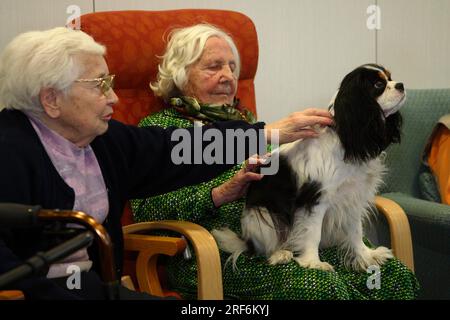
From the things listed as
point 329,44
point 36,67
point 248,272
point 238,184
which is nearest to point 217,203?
point 238,184

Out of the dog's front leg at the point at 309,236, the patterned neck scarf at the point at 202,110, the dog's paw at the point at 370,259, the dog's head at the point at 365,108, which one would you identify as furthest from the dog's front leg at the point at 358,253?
the patterned neck scarf at the point at 202,110

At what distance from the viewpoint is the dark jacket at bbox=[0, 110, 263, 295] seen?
1552 mm

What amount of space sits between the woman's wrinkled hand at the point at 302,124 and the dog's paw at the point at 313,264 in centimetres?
34

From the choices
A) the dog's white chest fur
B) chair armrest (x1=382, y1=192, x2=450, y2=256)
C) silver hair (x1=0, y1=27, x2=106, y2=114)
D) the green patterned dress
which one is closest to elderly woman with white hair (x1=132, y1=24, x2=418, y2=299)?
the green patterned dress

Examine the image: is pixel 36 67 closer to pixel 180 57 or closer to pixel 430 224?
pixel 180 57

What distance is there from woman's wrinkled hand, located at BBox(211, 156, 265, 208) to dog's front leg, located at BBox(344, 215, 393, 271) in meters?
0.34

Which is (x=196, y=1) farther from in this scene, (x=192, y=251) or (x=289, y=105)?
(x=192, y=251)

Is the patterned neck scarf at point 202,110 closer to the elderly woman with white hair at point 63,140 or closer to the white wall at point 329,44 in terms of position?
the elderly woman with white hair at point 63,140

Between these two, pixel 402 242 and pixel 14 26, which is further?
pixel 14 26

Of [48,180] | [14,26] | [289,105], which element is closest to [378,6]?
[289,105]

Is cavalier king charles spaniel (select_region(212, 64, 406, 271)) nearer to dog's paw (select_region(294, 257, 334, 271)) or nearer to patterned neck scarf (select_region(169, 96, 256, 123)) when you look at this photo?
dog's paw (select_region(294, 257, 334, 271))

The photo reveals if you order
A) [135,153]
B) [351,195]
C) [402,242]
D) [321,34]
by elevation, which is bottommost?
[402,242]
